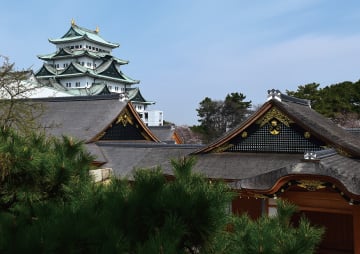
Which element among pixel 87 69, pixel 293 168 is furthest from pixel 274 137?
pixel 87 69

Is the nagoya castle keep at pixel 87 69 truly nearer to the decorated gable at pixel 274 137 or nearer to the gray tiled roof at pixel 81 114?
the gray tiled roof at pixel 81 114

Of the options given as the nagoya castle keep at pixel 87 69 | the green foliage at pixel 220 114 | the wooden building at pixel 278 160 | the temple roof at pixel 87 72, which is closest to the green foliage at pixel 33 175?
the wooden building at pixel 278 160

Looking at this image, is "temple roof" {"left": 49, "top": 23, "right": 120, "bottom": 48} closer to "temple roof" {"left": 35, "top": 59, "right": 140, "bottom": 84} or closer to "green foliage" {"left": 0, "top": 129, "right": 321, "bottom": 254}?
"temple roof" {"left": 35, "top": 59, "right": 140, "bottom": 84}

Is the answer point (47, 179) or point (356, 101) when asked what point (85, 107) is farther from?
point (356, 101)

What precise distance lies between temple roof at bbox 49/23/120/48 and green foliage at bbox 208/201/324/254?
2054 inches

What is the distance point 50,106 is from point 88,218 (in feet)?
63.9

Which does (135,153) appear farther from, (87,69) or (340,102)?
(87,69)

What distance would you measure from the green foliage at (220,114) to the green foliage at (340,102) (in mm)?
6461

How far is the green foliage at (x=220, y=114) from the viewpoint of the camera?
38469mm

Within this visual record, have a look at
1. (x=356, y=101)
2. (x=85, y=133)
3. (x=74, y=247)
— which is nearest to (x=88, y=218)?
(x=74, y=247)

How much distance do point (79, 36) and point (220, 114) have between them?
82.8ft

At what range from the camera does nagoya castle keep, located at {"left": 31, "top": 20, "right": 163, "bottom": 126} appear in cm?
4688

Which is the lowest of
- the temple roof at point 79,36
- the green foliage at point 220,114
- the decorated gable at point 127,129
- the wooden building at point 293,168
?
the wooden building at point 293,168

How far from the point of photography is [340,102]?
1276 inches
